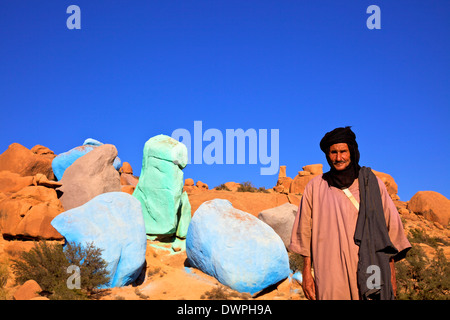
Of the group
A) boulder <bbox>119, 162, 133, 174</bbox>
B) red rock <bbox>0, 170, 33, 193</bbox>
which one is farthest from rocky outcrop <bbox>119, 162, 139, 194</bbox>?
red rock <bbox>0, 170, 33, 193</bbox>

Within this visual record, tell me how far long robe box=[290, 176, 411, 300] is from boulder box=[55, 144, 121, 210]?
360 inches

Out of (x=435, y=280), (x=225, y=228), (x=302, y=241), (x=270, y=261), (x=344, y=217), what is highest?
(x=344, y=217)

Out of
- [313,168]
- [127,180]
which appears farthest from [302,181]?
[127,180]

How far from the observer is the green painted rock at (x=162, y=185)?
12734mm

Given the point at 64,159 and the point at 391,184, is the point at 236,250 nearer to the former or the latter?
the point at 64,159

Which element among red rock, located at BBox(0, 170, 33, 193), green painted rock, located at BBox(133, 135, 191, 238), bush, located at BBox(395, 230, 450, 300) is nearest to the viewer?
bush, located at BBox(395, 230, 450, 300)

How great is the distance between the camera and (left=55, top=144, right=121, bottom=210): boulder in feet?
38.0

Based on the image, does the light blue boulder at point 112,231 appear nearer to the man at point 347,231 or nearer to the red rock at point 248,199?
the man at point 347,231

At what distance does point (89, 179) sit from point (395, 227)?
396 inches

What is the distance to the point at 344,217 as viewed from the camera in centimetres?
352

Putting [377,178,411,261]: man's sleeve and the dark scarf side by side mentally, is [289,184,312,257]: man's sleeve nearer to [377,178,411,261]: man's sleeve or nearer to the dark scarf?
the dark scarf
